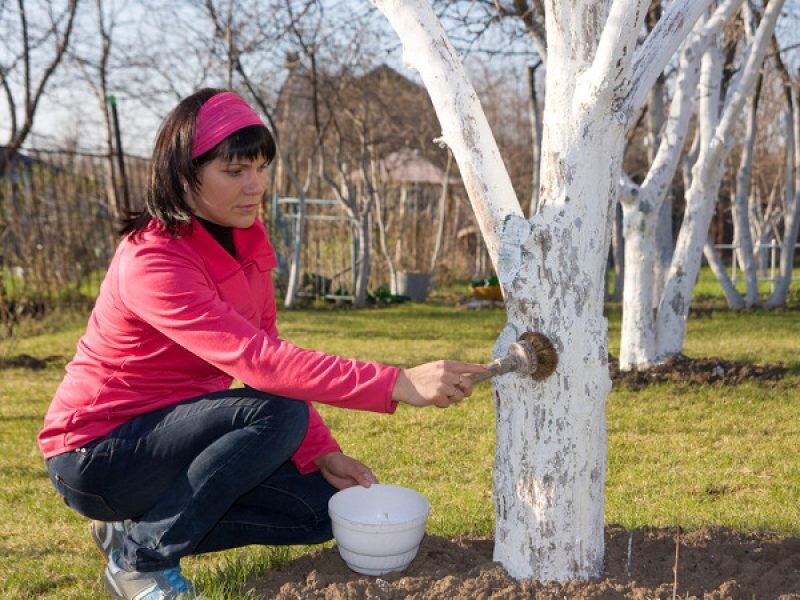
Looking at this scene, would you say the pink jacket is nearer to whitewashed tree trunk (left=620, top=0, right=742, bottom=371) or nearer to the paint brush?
the paint brush

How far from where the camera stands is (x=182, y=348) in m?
2.37

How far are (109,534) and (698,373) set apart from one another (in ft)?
14.2

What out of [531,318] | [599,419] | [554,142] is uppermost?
[554,142]

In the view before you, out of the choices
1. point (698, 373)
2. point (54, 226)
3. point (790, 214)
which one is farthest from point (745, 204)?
point (54, 226)

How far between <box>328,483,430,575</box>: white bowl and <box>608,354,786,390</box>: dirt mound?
346 cm

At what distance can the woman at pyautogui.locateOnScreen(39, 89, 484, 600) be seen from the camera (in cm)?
221

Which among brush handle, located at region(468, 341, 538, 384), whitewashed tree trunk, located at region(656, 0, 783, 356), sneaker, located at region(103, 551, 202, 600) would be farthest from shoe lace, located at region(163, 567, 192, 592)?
whitewashed tree trunk, located at region(656, 0, 783, 356)

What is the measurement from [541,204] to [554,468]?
2.13 feet

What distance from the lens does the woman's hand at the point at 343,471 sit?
2616mm

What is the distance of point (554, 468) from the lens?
7.16ft

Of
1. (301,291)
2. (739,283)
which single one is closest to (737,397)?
(301,291)

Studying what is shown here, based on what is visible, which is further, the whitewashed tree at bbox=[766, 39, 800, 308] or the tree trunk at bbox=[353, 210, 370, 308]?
the tree trunk at bbox=[353, 210, 370, 308]

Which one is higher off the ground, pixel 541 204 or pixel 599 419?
pixel 541 204

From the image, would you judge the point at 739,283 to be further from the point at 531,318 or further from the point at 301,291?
the point at 531,318
